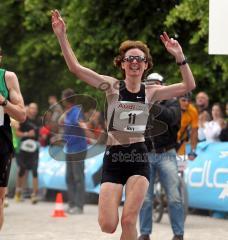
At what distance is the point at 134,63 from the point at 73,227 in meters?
5.52

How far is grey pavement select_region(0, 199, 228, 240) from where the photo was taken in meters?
12.1

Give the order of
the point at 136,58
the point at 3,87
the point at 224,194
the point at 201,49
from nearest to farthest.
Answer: the point at 136,58, the point at 3,87, the point at 224,194, the point at 201,49

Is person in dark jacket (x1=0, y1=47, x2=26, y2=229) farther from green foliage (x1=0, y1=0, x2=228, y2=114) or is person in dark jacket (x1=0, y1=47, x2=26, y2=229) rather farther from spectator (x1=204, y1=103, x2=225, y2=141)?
green foliage (x1=0, y1=0, x2=228, y2=114)

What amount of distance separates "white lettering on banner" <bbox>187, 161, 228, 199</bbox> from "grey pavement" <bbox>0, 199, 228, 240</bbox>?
514mm

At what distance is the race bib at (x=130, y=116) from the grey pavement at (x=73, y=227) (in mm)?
3460

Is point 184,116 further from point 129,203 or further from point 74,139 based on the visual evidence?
point 129,203

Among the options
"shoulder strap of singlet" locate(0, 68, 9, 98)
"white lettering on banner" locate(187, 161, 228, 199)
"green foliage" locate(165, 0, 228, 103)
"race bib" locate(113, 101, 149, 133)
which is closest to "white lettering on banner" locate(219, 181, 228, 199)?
"white lettering on banner" locate(187, 161, 228, 199)

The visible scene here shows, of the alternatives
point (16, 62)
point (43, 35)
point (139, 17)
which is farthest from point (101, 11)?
point (16, 62)

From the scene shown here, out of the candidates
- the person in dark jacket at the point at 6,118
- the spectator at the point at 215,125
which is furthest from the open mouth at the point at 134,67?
the spectator at the point at 215,125

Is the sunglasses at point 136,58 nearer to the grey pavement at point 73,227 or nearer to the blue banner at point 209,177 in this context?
the grey pavement at point 73,227

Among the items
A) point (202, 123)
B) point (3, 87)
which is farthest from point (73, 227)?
point (3, 87)

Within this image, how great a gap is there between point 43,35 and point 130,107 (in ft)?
62.9

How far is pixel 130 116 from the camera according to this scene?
8672 millimetres

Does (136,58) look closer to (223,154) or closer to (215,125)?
(223,154)
